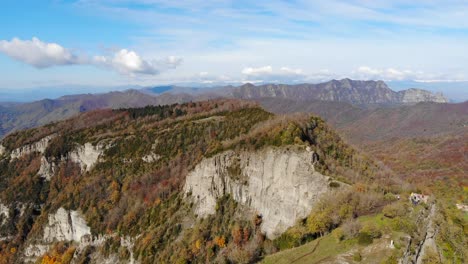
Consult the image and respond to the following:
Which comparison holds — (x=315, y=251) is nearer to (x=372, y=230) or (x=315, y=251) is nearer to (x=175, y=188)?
(x=372, y=230)

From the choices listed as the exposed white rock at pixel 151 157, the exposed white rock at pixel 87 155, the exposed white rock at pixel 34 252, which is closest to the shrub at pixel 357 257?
the exposed white rock at pixel 151 157

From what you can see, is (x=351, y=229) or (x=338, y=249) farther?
(x=351, y=229)

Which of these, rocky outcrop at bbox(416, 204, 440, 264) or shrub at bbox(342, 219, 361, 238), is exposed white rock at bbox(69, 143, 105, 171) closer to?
shrub at bbox(342, 219, 361, 238)

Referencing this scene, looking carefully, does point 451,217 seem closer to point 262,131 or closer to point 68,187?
point 262,131

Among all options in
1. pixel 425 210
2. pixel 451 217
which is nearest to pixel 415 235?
pixel 451 217

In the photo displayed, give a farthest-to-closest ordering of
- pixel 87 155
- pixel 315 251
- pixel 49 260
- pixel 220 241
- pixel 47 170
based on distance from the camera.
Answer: pixel 47 170, pixel 87 155, pixel 49 260, pixel 220 241, pixel 315 251

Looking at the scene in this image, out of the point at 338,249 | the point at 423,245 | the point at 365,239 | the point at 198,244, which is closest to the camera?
the point at 423,245

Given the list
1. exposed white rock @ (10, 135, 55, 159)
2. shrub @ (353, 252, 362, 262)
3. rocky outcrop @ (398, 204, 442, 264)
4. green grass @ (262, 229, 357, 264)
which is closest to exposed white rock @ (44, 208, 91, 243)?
exposed white rock @ (10, 135, 55, 159)

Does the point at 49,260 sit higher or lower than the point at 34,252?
higher

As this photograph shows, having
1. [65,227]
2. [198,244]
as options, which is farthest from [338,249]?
[65,227]
